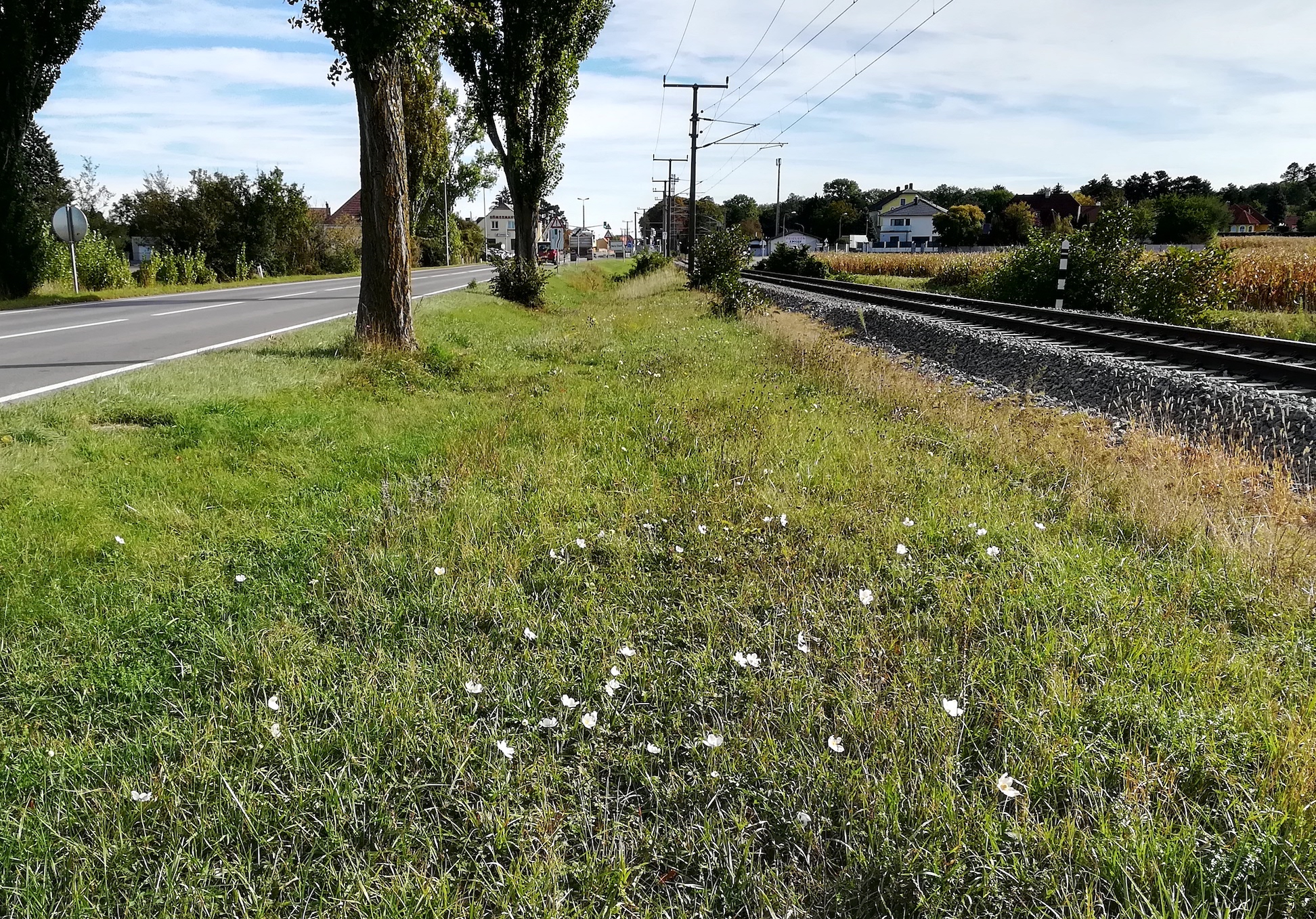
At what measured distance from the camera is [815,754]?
7.73 feet

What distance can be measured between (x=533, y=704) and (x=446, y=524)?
1773 millimetres

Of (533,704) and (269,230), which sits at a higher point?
(269,230)

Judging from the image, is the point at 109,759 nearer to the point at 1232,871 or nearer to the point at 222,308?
the point at 1232,871

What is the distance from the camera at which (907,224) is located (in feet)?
400

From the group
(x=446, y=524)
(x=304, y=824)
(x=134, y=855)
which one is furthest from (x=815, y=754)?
(x=446, y=524)

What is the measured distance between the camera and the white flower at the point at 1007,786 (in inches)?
80.7

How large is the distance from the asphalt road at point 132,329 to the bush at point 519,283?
394 cm

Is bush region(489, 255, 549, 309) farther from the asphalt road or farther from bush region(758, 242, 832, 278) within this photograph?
bush region(758, 242, 832, 278)

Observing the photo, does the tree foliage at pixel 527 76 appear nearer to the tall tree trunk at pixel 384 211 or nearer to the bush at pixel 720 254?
the bush at pixel 720 254

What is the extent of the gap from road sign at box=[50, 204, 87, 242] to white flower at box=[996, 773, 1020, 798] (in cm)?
2382

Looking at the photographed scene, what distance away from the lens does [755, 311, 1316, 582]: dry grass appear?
3.92m

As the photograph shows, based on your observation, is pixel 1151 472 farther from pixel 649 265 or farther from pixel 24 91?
pixel 649 265

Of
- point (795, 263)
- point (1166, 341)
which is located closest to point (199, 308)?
point (1166, 341)

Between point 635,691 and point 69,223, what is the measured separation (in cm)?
2285
